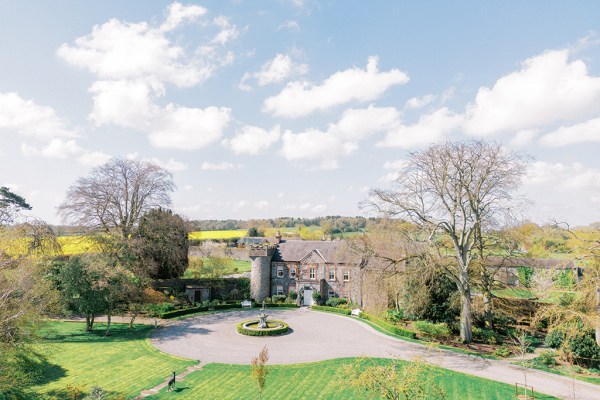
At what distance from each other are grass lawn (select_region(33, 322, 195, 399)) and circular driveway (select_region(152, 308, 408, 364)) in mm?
1825

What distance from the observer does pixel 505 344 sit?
99.3 feet

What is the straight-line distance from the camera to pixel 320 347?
2944 centimetres

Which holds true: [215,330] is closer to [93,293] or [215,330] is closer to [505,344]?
[93,293]

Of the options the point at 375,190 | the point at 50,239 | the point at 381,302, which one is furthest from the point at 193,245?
the point at 375,190

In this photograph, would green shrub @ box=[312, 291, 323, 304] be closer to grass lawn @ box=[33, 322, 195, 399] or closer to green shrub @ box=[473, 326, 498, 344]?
green shrub @ box=[473, 326, 498, 344]

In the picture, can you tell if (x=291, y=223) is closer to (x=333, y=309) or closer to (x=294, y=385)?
(x=333, y=309)

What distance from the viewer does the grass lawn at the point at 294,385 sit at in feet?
67.2

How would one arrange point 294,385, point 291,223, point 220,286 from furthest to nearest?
point 291,223 → point 220,286 → point 294,385

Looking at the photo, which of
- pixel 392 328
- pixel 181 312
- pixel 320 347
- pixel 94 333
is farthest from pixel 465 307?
pixel 94 333

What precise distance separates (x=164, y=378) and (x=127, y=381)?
2.21 meters

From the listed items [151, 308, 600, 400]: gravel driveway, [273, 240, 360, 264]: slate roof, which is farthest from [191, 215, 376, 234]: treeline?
[151, 308, 600, 400]: gravel driveway

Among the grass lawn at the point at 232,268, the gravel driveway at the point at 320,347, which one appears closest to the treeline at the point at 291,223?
the grass lawn at the point at 232,268

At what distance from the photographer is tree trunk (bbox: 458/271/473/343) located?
96.2 feet

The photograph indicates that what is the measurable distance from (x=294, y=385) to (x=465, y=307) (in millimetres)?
16443
